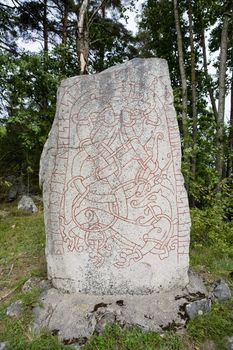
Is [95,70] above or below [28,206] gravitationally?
above

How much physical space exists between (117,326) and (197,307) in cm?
82

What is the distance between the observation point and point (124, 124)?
327 cm

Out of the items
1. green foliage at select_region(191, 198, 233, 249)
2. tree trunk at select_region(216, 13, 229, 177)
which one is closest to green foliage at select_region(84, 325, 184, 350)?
green foliage at select_region(191, 198, 233, 249)

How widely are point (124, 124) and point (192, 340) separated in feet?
7.13

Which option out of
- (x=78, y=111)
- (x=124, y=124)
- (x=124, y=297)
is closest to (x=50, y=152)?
(x=78, y=111)

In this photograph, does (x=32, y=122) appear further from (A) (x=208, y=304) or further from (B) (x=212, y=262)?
(A) (x=208, y=304)

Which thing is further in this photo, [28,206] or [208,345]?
[28,206]

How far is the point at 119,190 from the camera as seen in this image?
321 centimetres

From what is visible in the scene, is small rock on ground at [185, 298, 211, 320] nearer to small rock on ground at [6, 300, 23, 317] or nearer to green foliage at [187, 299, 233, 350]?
green foliage at [187, 299, 233, 350]

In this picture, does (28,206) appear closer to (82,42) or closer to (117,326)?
(82,42)

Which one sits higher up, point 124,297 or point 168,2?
point 168,2

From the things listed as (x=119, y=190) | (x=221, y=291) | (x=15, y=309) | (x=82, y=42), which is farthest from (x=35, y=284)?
(x=82, y=42)

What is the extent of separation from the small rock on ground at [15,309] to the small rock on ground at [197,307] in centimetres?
169

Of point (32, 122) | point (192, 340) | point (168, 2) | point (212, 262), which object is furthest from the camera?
point (168, 2)
